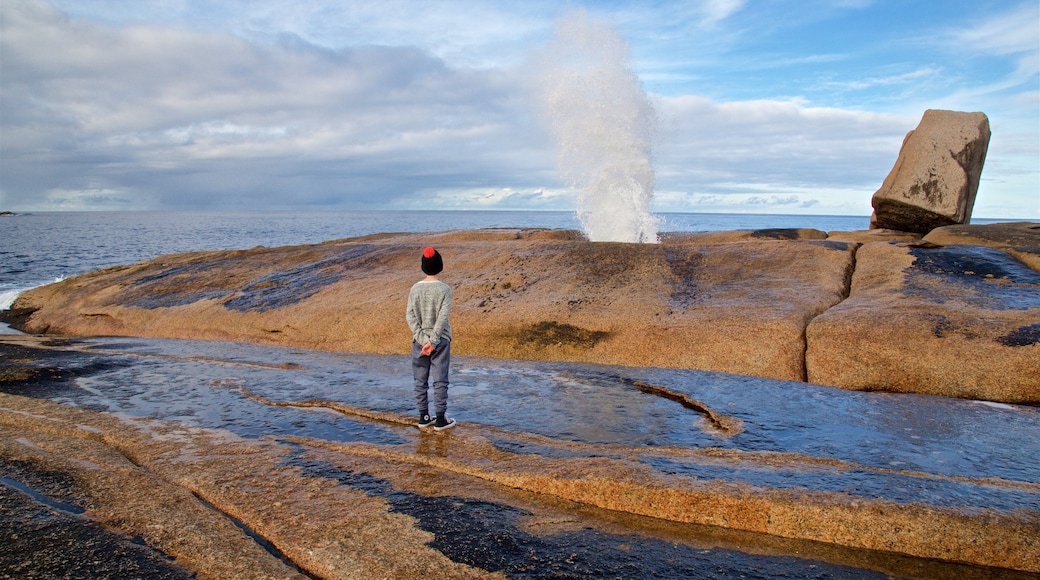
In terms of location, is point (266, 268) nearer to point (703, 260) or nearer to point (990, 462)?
point (703, 260)

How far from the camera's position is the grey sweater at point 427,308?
6.78 meters

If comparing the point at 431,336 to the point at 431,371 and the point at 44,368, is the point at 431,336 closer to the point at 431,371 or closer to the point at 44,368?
the point at 431,371

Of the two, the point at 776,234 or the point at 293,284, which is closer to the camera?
the point at 293,284

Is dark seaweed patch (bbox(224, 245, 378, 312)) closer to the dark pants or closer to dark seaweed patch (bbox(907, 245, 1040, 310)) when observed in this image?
the dark pants

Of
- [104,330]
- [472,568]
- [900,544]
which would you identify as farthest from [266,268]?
[900,544]

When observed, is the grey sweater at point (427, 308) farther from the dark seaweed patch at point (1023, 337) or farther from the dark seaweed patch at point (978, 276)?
the dark seaweed patch at point (978, 276)

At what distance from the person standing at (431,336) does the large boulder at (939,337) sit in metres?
5.54

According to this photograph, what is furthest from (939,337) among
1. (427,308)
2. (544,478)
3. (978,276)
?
(427,308)

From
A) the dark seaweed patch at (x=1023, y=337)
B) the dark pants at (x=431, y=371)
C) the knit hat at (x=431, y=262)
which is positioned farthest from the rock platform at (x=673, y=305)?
the knit hat at (x=431, y=262)

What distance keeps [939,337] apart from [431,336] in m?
6.99

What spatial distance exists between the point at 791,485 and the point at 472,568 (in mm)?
2649

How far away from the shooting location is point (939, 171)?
55.2ft

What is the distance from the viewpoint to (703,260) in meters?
13.2

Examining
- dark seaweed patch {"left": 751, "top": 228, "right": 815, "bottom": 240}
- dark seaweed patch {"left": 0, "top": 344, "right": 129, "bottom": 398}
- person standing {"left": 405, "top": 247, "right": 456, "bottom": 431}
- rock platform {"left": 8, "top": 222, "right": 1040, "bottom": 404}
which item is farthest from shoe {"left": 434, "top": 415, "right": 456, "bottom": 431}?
dark seaweed patch {"left": 751, "top": 228, "right": 815, "bottom": 240}
